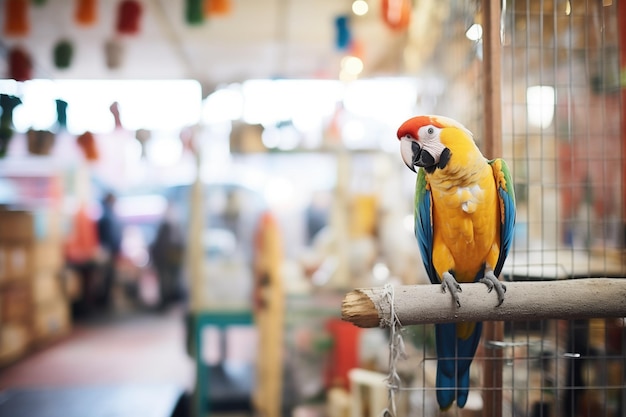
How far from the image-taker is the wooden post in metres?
1.09

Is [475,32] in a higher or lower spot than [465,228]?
higher

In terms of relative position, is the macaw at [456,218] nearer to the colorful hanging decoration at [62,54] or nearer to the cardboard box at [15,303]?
the colorful hanging decoration at [62,54]

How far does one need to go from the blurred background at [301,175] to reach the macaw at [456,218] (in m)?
0.09

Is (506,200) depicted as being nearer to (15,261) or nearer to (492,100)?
(492,100)

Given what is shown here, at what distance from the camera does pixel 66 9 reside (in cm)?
289

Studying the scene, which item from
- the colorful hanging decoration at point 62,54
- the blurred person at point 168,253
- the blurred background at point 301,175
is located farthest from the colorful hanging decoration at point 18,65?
the blurred person at point 168,253

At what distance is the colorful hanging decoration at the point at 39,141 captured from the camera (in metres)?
2.04

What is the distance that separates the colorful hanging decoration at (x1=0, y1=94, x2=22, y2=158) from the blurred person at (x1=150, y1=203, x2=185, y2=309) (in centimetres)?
319

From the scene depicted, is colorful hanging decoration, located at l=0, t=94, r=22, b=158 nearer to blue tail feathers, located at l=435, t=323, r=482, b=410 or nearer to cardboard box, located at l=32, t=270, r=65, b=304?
blue tail feathers, located at l=435, t=323, r=482, b=410

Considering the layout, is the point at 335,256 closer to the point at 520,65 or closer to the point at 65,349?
the point at 520,65

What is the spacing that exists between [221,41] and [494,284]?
323cm

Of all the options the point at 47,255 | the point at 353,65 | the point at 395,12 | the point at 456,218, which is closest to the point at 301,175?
the point at 353,65

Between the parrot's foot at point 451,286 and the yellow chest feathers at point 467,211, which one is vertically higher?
the yellow chest feathers at point 467,211

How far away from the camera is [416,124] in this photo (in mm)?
913
